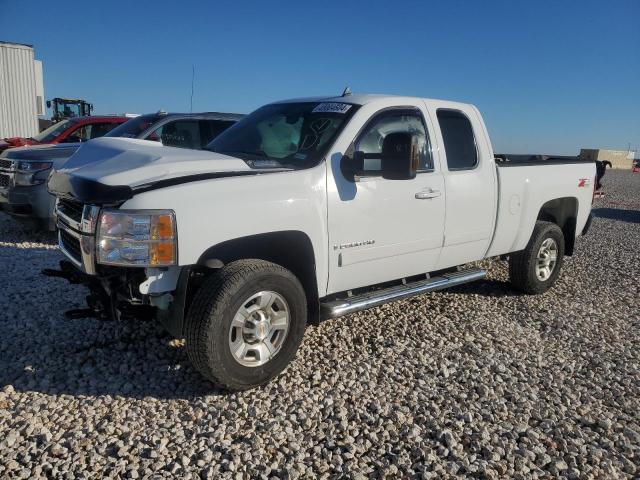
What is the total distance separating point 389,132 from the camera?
4.04 m

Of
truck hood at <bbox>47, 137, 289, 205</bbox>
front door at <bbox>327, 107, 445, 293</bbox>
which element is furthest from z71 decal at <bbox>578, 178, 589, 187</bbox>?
truck hood at <bbox>47, 137, 289, 205</bbox>

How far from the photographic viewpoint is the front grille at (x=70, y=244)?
3.23 meters

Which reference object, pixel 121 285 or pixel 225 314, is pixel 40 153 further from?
pixel 225 314

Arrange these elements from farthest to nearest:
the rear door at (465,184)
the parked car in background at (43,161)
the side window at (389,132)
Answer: the parked car in background at (43,161)
the rear door at (465,184)
the side window at (389,132)

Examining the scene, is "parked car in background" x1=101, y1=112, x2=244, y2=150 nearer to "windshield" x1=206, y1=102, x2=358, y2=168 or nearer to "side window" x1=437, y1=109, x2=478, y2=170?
"windshield" x1=206, y1=102, x2=358, y2=168

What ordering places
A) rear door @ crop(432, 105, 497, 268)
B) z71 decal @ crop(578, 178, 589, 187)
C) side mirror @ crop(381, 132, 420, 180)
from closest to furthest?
side mirror @ crop(381, 132, 420, 180)
rear door @ crop(432, 105, 497, 268)
z71 decal @ crop(578, 178, 589, 187)

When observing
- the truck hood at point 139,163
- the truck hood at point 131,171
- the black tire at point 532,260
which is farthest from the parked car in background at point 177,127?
the black tire at point 532,260

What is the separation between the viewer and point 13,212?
23.4 feet

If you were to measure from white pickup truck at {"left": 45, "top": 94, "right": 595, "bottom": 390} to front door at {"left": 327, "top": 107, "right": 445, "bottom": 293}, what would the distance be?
1cm

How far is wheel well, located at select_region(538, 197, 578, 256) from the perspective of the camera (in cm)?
581

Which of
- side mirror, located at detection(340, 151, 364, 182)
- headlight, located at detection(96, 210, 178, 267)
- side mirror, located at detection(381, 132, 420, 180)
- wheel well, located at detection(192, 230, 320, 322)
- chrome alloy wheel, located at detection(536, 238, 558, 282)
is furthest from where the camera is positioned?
chrome alloy wheel, located at detection(536, 238, 558, 282)

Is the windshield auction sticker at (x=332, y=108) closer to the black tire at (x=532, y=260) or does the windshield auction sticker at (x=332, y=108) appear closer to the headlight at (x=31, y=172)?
the black tire at (x=532, y=260)

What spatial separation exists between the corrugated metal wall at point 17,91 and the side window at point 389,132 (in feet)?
61.6

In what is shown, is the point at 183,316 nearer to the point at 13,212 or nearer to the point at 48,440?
the point at 48,440
